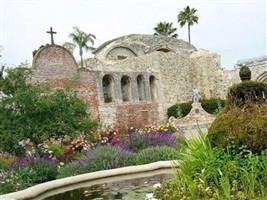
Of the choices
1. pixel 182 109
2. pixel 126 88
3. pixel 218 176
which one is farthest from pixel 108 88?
pixel 218 176

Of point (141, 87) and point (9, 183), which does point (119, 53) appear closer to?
point (141, 87)

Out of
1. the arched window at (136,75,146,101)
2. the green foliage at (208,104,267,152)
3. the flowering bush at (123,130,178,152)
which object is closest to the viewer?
the green foliage at (208,104,267,152)

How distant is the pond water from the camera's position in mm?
5773

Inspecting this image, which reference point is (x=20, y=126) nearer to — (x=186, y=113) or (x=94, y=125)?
(x=94, y=125)

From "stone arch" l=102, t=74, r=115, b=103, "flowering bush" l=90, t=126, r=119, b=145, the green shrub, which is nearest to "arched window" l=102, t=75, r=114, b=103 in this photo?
"stone arch" l=102, t=74, r=115, b=103

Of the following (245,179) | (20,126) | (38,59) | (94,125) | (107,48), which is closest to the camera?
(245,179)

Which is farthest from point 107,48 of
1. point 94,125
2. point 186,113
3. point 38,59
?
point 94,125

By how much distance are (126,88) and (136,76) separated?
3.34 ft

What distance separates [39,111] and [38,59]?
9.80m

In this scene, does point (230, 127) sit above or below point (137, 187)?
above

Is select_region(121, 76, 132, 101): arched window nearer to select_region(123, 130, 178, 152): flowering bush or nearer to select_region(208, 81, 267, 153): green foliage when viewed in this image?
select_region(123, 130, 178, 152): flowering bush

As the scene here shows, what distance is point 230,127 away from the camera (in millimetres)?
5164

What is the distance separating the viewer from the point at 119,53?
114ft

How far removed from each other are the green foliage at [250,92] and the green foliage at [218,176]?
0.69m
